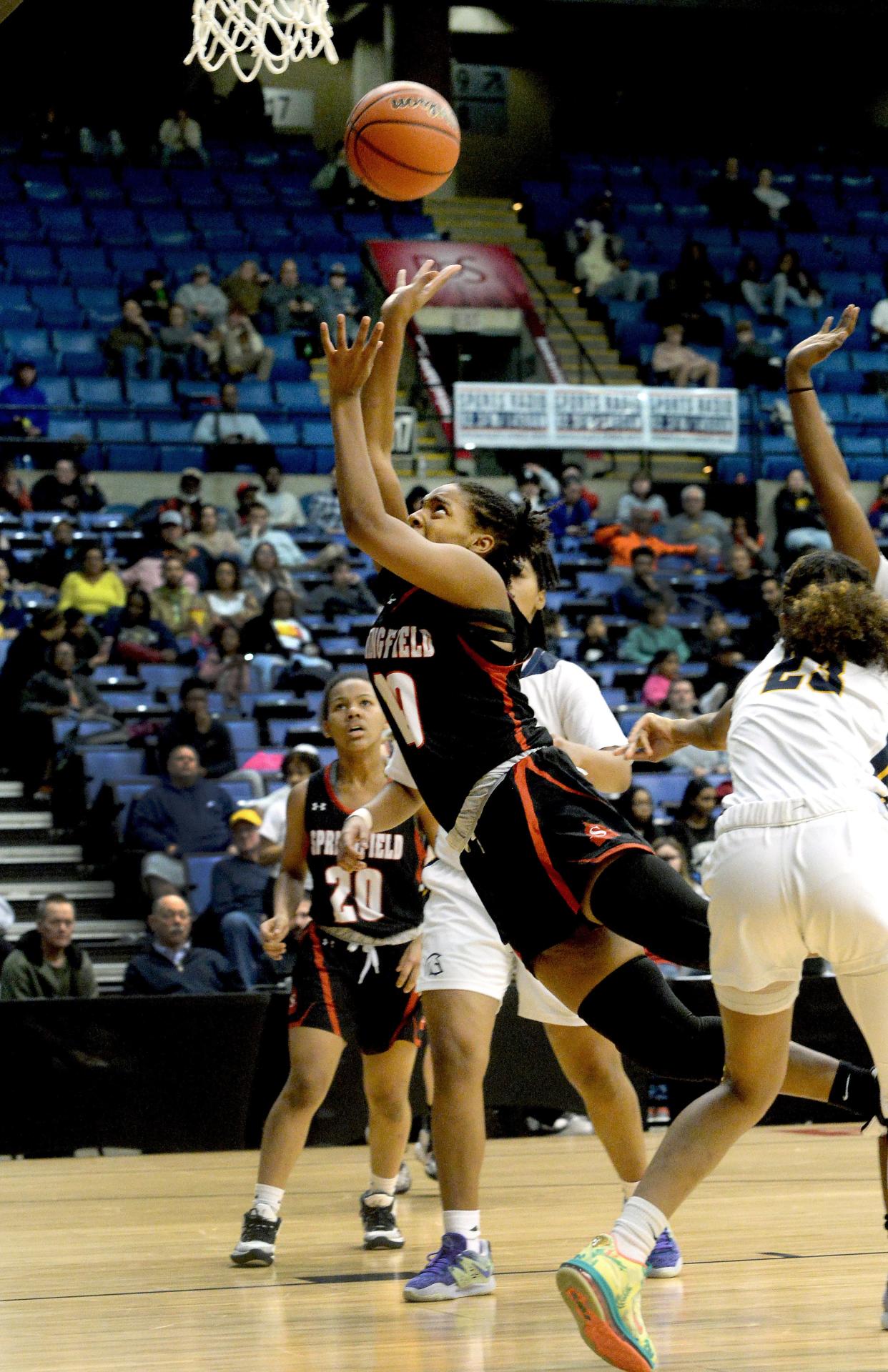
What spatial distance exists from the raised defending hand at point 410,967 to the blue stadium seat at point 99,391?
1160 cm

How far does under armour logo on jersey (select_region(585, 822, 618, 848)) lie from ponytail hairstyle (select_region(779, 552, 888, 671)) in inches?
22.0

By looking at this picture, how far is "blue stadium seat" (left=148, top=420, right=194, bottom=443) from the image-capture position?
53.7ft

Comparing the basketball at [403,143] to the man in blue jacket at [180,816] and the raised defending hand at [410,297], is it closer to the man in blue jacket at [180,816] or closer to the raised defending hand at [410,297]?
the raised defending hand at [410,297]

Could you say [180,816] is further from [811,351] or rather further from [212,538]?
[811,351]

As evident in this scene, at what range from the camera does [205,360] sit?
16906 millimetres

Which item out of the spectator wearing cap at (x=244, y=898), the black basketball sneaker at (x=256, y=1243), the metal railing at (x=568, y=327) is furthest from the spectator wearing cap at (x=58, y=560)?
the black basketball sneaker at (x=256, y=1243)

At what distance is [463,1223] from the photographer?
4410 mm

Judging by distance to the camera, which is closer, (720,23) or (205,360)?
(205,360)

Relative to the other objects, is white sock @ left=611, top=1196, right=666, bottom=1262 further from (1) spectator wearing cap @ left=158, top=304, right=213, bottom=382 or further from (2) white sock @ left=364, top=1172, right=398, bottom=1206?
(1) spectator wearing cap @ left=158, top=304, right=213, bottom=382

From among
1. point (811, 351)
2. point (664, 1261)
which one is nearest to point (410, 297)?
point (811, 351)

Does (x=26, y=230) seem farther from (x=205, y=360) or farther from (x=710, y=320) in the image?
(x=710, y=320)

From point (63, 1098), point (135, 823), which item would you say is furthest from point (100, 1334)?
point (135, 823)

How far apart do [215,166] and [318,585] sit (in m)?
8.43

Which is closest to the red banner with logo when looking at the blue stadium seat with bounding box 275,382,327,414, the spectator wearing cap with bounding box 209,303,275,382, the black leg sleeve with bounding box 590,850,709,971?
the blue stadium seat with bounding box 275,382,327,414
